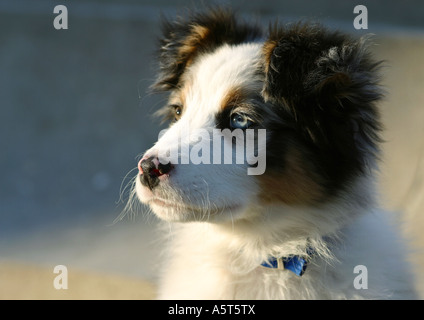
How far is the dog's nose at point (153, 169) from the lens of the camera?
2.66 metres

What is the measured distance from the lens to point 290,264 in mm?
3057

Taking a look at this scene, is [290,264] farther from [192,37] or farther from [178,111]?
[192,37]

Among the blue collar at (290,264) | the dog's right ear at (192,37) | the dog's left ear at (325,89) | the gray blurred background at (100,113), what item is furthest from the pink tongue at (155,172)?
the gray blurred background at (100,113)

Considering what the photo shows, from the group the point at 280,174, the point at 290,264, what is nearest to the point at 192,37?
the point at 280,174

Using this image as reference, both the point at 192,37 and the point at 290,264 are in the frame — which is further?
the point at 192,37

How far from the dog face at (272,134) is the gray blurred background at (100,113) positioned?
5.93 feet

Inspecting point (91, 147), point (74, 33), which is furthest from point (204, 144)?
point (74, 33)

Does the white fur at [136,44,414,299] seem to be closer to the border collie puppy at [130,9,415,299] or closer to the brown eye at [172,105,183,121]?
the border collie puppy at [130,9,415,299]

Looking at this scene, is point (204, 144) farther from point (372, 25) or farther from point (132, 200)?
point (372, 25)

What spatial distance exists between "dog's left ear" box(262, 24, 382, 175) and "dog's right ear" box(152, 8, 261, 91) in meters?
0.54

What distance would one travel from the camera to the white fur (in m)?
2.83

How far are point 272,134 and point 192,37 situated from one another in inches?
36.6

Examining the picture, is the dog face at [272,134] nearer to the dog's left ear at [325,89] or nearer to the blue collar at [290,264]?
the dog's left ear at [325,89]
